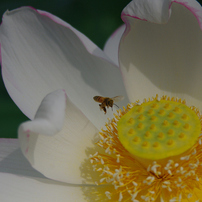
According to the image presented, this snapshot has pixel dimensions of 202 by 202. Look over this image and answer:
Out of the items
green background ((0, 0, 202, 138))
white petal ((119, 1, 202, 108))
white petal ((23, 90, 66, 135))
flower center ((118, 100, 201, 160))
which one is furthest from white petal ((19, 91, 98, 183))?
green background ((0, 0, 202, 138))

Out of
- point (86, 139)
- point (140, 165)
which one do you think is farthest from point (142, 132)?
point (86, 139)

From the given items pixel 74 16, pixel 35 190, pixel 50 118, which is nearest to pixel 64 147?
pixel 35 190

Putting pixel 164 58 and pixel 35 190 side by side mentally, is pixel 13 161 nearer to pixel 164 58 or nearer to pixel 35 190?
pixel 35 190

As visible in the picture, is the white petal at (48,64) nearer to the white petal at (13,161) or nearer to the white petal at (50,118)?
the white petal at (13,161)

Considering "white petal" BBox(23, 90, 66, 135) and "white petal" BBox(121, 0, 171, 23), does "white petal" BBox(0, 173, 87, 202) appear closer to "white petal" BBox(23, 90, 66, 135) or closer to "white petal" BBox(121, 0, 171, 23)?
"white petal" BBox(23, 90, 66, 135)

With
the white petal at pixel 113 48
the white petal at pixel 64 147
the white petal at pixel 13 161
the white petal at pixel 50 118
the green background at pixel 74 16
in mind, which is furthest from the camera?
the green background at pixel 74 16

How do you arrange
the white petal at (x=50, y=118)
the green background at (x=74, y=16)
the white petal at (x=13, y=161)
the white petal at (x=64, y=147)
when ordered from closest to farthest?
1. the white petal at (x=50, y=118)
2. the white petal at (x=64, y=147)
3. the white petal at (x=13, y=161)
4. the green background at (x=74, y=16)

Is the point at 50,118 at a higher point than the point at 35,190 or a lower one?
higher

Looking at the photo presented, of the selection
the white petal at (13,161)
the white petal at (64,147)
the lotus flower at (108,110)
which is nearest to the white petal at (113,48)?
the lotus flower at (108,110)
